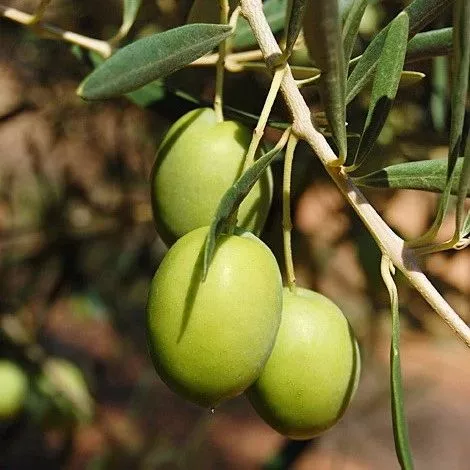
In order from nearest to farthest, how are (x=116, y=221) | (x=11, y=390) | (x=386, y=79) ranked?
(x=386, y=79), (x=11, y=390), (x=116, y=221)

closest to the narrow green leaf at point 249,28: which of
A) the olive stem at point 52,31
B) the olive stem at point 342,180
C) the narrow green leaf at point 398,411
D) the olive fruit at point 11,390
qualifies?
the olive stem at point 52,31

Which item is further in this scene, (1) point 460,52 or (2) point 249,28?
(2) point 249,28

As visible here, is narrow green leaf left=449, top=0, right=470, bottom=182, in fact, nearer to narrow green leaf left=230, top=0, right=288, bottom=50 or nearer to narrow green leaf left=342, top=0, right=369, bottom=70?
narrow green leaf left=342, top=0, right=369, bottom=70

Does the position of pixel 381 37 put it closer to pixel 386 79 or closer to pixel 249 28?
pixel 386 79

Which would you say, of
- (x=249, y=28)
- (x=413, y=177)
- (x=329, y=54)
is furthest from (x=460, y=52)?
(x=249, y=28)

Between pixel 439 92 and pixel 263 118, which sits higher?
pixel 263 118

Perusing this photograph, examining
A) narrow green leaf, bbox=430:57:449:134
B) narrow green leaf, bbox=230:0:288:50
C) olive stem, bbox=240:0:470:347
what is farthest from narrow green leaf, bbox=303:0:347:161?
→ narrow green leaf, bbox=430:57:449:134

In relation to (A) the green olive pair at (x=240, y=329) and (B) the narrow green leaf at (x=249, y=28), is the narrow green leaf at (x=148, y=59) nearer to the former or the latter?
(A) the green olive pair at (x=240, y=329)

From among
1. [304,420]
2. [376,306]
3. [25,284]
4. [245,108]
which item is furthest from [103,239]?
[304,420]

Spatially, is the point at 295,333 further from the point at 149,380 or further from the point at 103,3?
the point at 149,380
